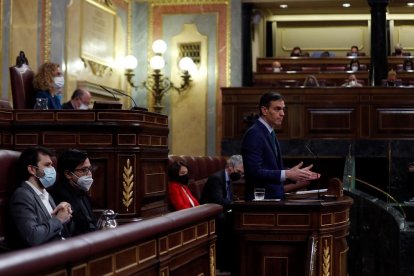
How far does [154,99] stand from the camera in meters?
12.8

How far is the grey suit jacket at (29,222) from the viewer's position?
3311 millimetres

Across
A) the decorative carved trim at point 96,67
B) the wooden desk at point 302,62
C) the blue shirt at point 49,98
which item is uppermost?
the wooden desk at point 302,62

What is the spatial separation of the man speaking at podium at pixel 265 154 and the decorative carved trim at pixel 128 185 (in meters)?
1.14

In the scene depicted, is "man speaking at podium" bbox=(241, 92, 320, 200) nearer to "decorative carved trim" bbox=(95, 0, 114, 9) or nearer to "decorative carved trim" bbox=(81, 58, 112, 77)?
"decorative carved trim" bbox=(81, 58, 112, 77)

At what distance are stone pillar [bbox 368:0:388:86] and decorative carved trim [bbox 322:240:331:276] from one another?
330 inches

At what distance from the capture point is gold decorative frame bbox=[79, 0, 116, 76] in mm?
10453

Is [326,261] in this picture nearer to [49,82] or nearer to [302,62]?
[49,82]

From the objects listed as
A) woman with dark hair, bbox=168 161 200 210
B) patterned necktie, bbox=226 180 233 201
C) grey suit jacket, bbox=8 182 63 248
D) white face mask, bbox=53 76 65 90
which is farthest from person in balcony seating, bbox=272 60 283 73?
grey suit jacket, bbox=8 182 63 248

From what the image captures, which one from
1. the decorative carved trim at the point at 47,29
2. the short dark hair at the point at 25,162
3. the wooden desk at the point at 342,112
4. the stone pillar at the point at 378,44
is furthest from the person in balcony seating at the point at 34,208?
the stone pillar at the point at 378,44

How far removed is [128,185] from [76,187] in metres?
1.14

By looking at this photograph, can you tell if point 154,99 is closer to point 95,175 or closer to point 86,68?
point 86,68

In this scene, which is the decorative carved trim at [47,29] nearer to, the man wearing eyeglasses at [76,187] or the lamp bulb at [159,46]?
the lamp bulb at [159,46]

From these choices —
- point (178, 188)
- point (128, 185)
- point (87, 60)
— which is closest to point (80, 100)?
point (178, 188)

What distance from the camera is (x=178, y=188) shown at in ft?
19.9
